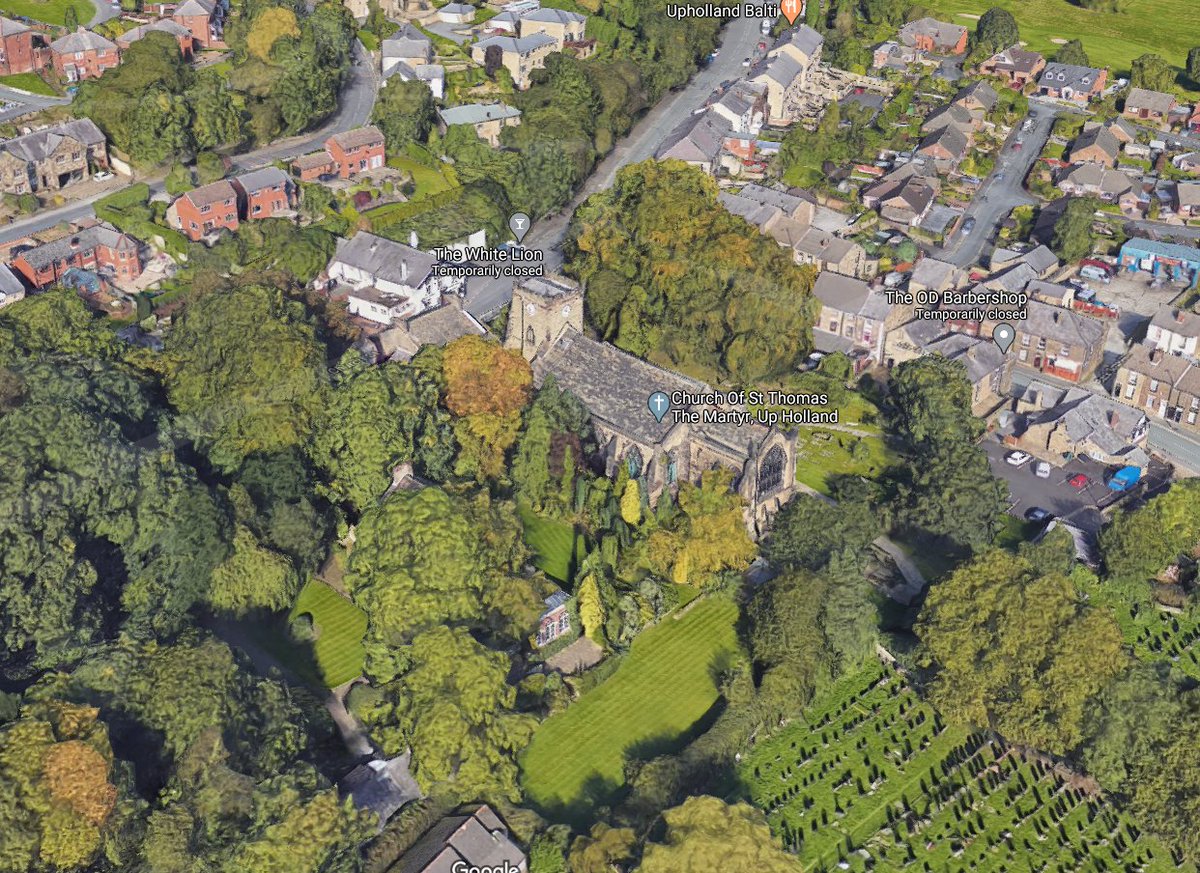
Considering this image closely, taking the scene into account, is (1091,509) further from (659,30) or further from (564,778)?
(659,30)

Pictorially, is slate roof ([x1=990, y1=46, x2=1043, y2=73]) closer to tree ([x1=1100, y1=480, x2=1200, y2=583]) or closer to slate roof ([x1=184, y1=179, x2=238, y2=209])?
tree ([x1=1100, y1=480, x2=1200, y2=583])

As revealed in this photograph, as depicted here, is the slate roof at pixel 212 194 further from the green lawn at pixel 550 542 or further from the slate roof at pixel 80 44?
the green lawn at pixel 550 542

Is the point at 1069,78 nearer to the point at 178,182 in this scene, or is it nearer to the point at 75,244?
the point at 178,182

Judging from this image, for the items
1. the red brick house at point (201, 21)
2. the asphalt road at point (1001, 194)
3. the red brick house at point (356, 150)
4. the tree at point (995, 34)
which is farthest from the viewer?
the tree at point (995, 34)

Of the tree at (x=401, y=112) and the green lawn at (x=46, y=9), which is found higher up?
the tree at (x=401, y=112)

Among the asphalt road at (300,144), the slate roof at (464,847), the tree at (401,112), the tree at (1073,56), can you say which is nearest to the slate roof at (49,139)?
the asphalt road at (300,144)

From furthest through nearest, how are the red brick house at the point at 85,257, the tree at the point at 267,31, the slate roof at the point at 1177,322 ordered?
the tree at the point at 267,31 → the slate roof at the point at 1177,322 → the red brick house at the point at 85,257

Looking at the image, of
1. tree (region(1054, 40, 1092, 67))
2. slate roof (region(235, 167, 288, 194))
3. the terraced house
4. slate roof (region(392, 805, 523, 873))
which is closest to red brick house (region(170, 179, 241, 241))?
slate roof (region(235, 167, 288, 194))
